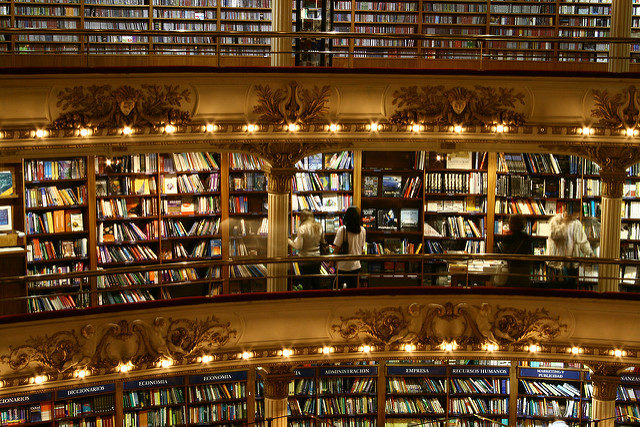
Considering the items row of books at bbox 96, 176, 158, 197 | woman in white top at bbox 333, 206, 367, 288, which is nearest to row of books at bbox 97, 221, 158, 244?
row of books at bbox 96, 176, 158, 197

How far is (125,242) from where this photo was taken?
29.3ft

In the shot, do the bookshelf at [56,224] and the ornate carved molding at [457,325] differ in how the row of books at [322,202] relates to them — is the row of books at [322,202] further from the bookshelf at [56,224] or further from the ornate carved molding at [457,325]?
the bookshelf at [56,224]

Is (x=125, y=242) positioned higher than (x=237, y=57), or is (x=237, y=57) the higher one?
(x=237, y=57)

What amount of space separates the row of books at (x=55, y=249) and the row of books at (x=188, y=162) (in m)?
1.17

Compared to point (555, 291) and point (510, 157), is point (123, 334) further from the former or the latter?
point (510, 157)

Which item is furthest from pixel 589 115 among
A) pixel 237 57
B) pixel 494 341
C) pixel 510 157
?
pixel 237 57

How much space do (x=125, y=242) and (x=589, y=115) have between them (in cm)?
490

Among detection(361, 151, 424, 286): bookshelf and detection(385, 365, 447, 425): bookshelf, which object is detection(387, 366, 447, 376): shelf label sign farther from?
detection(361, 151, 424, 286): bookshelf

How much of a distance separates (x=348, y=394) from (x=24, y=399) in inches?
132

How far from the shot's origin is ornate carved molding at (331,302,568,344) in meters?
7.90

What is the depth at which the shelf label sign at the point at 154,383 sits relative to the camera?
8.73 metres

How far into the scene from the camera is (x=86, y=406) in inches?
336

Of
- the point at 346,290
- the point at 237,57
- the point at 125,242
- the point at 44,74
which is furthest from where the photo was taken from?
the point at 237,57

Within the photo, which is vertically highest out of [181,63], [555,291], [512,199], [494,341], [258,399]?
[181,63]
